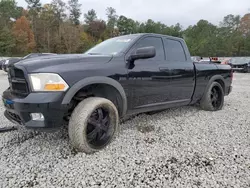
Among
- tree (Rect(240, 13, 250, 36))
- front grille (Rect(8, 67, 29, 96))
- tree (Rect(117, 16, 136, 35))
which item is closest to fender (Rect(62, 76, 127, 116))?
front grille (Rect(8, 67, 29, 96))

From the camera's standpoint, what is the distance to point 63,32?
156ft

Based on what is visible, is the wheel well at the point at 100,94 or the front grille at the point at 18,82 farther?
the wheel well at the point at 100,94

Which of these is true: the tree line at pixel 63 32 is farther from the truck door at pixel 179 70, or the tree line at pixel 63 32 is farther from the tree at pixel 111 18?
the truck door at pixel 179 70

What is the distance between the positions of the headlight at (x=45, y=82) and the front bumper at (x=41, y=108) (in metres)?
0.07

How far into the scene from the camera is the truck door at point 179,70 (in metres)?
4.01

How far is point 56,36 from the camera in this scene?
47312 mm

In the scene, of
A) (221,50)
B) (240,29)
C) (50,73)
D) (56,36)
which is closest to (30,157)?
(50,73)

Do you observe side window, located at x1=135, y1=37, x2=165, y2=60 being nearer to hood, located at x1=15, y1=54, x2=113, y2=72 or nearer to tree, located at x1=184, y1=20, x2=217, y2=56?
hood, located at x1=15, y1=54, x2=113, y2=72

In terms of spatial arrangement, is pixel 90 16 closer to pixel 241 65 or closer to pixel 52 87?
pixel 241 65

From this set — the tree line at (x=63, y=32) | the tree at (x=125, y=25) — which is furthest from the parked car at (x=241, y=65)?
the tree at (x=125, y=25)

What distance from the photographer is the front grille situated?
2.65m

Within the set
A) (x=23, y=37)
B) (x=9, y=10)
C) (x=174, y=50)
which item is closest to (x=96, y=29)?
(x=9, y=10)

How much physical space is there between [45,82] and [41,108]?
0.30m

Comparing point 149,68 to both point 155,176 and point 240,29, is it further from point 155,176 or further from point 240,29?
point 240,29
